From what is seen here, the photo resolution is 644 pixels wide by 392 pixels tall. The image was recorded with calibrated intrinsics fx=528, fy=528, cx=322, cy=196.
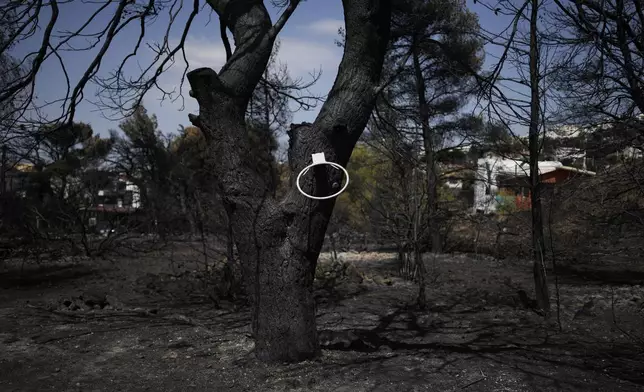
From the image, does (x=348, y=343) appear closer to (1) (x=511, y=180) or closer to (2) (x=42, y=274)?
(1) (x=511, y=180)

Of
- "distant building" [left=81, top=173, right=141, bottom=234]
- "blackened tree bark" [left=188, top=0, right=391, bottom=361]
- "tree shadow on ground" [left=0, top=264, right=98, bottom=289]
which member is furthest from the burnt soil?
"distant building" [left=81, top=173, right=141, bottom=234]

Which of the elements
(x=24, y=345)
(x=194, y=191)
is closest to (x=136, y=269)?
(x=194, y=191)

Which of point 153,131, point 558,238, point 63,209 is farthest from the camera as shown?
point 153,131

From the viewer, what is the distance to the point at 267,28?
14.3ft

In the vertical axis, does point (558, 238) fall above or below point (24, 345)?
above

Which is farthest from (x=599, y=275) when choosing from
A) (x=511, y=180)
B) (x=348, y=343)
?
(x=348, y=343)

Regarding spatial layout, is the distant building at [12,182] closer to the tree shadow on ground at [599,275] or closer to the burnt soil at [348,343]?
the burnt soil at [348,343]

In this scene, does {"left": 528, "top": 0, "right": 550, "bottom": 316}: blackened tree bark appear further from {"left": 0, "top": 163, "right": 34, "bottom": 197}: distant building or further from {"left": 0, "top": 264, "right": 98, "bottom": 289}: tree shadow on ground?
{"left": 0, "top": 163, "right": 34, "bottom": 197}: distant building

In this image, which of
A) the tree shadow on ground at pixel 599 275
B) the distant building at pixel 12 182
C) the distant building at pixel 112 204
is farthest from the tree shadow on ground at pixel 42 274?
the tree shadow on ground at pixel 599 275

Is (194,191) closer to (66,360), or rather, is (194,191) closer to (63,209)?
(66,360)

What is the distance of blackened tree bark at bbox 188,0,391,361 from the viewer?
3979 millimetres

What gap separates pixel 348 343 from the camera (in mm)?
4340

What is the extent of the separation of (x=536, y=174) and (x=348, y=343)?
2.72 meters

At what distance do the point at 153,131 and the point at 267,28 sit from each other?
67.1 feet
